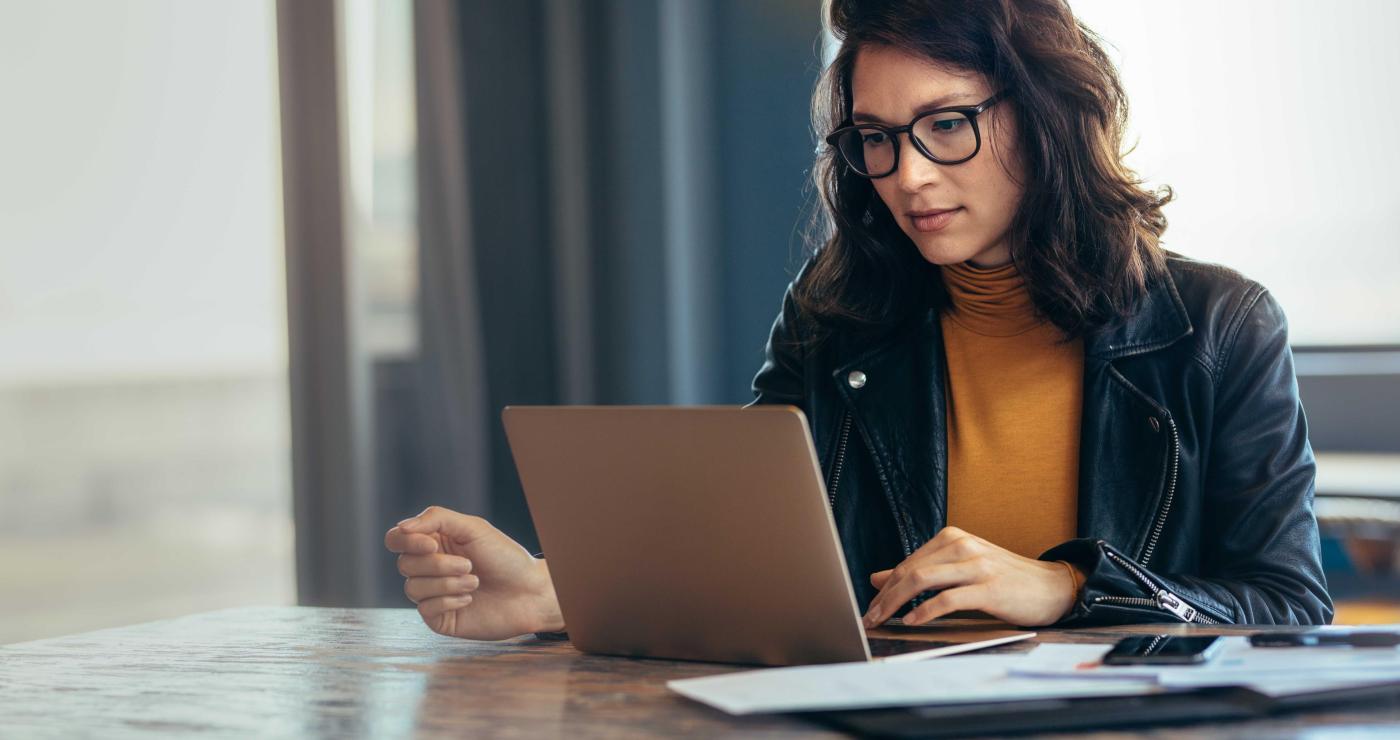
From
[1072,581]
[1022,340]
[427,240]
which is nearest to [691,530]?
[1072,581]

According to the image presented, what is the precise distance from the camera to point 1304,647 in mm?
928

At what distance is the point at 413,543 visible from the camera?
1.20 meters

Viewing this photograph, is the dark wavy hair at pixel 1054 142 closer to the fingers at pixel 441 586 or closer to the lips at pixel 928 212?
the lips at pixel 928 212

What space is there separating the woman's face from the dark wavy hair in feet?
0.05

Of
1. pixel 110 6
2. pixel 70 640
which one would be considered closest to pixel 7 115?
pixel 110 6

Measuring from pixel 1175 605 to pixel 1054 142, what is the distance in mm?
604

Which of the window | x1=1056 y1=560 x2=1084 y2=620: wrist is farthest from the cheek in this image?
the window

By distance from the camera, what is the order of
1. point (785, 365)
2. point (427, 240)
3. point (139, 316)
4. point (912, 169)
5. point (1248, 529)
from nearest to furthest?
point (1248, 529)
point (912, 169)
point (785, 365)
point (427, 240)
point (139, 316)

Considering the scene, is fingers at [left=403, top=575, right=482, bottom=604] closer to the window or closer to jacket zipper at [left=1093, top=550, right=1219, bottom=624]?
jacket zipper at [left=1093, top=550, right=1219, bottom=624]

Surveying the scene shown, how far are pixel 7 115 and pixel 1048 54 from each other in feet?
8.45

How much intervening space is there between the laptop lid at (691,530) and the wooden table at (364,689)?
0.14ft

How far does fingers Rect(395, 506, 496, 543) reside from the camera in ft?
3.99

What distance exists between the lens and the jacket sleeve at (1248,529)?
46.8 inches

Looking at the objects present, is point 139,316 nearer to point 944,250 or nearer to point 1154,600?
point 944,250
